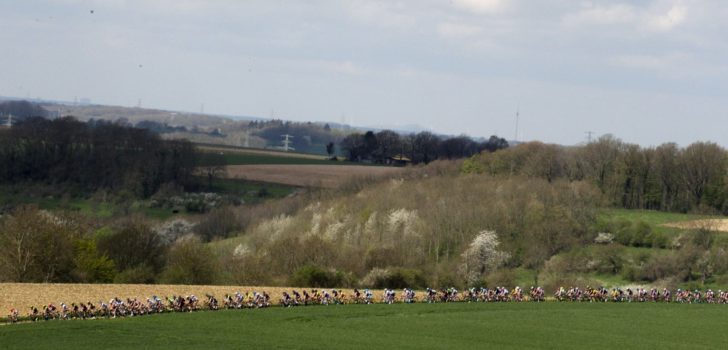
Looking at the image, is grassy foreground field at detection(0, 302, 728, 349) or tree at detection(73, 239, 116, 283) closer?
grassy foreground field at detection(0, 302, 728, 349)

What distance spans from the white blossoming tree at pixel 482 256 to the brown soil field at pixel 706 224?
56.5 feet

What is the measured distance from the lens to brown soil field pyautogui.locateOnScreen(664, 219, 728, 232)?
270ft

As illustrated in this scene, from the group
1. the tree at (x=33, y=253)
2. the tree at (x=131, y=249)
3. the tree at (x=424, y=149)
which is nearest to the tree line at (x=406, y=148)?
the tree at (x=424, y=149)

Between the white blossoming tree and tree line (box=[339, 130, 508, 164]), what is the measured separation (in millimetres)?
96379

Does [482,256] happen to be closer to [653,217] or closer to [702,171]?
[653,217]

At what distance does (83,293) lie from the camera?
4512 cm

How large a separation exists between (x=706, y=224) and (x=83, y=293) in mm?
55277

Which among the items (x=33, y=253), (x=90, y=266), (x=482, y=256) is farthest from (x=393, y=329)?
(x=482, y=256)

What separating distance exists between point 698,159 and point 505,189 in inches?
1064

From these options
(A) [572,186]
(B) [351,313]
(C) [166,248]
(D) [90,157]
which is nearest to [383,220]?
(A) [572,186]

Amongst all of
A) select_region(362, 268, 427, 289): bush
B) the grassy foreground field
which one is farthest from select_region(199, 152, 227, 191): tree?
the grassy foreground field

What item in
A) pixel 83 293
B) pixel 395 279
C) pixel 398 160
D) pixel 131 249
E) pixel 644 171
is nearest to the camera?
pixel 83 293

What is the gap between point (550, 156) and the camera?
4498 inches

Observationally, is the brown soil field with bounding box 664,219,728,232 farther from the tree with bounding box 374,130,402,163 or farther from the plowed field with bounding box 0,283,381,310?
the tree with bounding box 374,130,402,163
